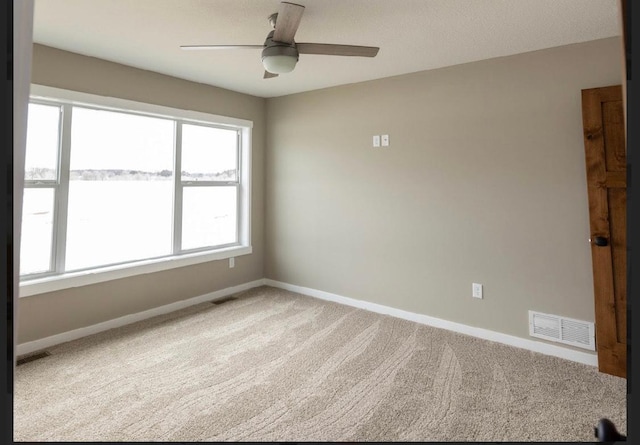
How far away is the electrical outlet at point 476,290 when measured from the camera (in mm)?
3055

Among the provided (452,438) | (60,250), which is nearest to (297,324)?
(452,438)

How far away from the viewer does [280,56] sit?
2.07m

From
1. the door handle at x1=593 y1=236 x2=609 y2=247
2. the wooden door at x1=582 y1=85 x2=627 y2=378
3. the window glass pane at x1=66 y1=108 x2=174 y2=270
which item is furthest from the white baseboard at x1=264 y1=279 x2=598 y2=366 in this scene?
the window glass pane at x1=66 y1=108 x2=174 y2=270

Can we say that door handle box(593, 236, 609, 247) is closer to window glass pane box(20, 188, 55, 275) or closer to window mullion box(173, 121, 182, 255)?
window mullion box(173, 121, 182, 255)

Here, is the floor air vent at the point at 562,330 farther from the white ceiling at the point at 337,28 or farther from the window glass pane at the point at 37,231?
the window glass pane at the point at 37,231

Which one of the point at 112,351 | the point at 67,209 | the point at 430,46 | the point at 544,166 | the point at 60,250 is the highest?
the point at 430,46

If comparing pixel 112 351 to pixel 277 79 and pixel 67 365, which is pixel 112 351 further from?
pixel 277 79

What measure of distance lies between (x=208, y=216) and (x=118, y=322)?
1.52 m

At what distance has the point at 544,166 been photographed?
2.72 meters

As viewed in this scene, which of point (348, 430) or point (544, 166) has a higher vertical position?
point (544, 166)

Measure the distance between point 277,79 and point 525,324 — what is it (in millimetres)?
3431

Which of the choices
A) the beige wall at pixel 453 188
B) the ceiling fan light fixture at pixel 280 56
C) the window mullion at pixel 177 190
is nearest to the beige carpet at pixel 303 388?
the beige wall at pixel 453 188

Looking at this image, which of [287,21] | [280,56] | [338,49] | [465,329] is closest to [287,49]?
[280,56]

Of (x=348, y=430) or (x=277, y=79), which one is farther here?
(x=277, y=79)
